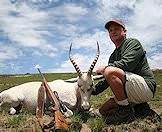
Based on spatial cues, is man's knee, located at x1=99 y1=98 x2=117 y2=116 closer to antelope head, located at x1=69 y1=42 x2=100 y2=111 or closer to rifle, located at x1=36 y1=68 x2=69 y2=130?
antelope head, located at x1=69 y1=42 x2=100 y2=111

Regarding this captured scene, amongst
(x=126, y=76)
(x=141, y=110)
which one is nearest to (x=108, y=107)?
(x=141, y=110)

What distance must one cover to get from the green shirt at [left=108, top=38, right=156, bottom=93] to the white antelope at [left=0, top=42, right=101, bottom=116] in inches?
55.6

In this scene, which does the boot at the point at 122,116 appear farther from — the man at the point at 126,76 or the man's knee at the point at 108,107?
the man's knee at the point at 108,107

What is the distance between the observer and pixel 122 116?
11562 millimetres

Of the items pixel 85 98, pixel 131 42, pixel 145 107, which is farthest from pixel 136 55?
pixel 85 98

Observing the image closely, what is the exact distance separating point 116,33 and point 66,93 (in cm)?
317

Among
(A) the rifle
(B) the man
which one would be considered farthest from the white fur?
(B) the man

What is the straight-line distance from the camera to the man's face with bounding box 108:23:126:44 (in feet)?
39.1

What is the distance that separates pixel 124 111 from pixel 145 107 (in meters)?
0.67

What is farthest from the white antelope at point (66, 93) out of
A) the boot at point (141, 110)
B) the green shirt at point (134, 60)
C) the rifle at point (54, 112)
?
the boot at point (141, 110)

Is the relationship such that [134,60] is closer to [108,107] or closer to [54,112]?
[108,107]

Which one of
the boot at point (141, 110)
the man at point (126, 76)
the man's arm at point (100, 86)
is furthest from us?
the man's arm at point (100, 86)

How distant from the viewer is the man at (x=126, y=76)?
437 inches

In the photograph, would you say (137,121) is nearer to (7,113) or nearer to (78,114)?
(78,114)
